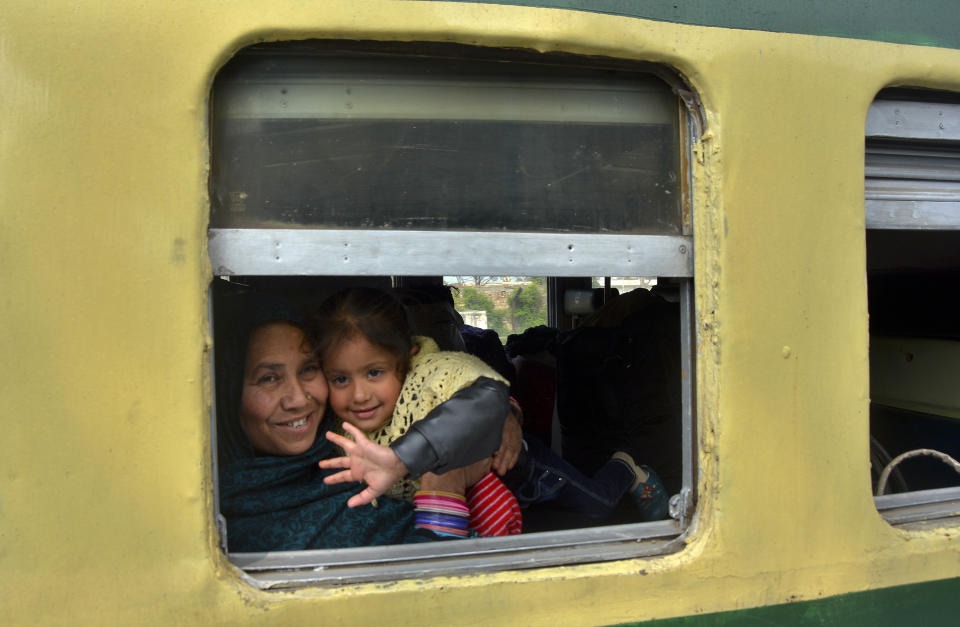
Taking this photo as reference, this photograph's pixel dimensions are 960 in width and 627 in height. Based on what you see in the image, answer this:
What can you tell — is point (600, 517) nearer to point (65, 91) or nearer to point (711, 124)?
point (711, 124)

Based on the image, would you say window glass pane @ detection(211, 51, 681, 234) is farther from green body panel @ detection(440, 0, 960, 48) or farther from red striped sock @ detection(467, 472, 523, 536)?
red striped sock @ detection(467, 472, 523, 536)

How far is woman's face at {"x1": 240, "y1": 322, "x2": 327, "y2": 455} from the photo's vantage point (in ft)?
5.70

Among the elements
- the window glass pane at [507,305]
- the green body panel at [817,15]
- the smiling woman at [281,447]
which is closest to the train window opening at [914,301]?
the green body panel at [817,15]

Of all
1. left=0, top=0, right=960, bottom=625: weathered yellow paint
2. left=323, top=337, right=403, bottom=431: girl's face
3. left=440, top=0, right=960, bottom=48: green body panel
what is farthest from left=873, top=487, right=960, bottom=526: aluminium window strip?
left=323, top=337, right=403, bottom=431: girl's face

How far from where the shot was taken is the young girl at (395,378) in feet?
5.65

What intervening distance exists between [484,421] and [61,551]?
821 mm

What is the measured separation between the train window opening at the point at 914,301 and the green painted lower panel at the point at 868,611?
0.49 ft

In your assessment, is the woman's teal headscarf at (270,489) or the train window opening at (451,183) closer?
the train window opening at (451,183)

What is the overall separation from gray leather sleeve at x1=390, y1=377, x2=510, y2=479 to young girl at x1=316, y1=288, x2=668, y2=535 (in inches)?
3.9

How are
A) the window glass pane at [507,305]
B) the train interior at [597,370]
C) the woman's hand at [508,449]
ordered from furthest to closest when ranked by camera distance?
the window glass pane at [507,305]
the train interior at [597,370]
the woman's hand at [508,449]

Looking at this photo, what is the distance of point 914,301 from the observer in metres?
3.17

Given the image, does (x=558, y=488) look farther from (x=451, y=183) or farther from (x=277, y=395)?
(x=451, y=183)

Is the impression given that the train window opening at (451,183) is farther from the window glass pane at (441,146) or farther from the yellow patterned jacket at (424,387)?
the yellow patterned jacket at (424,387)

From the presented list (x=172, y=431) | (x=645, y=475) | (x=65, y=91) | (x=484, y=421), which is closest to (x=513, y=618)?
(x=484, y=421)
